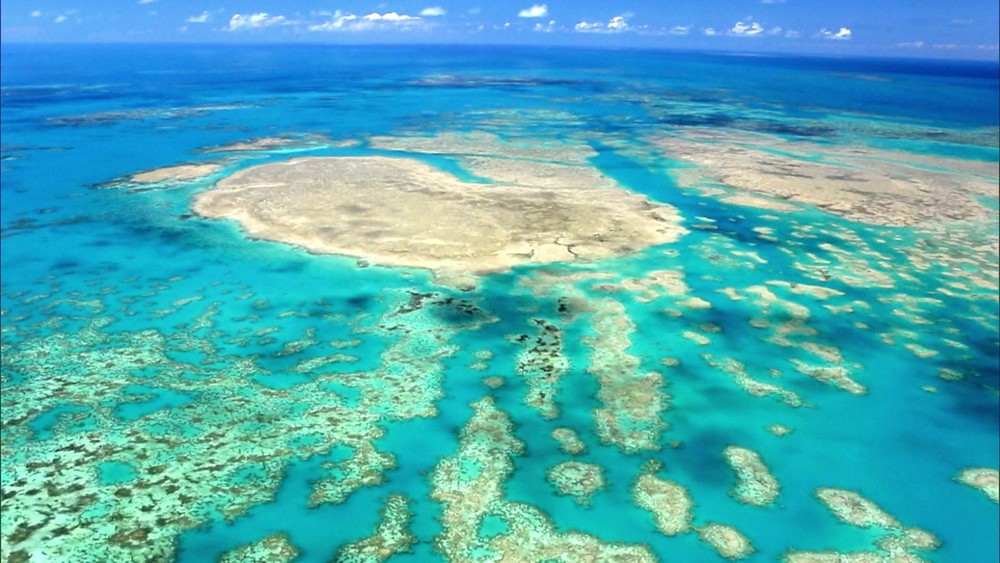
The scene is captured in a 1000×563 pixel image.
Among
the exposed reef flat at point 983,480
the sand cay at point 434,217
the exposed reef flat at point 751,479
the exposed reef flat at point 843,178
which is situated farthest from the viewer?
the exposed reef flat at point 843,178

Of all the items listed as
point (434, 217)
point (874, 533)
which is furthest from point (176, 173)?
point (874, 533)

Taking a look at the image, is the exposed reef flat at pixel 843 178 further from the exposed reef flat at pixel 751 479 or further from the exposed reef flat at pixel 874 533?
the exposed reef flat at pixel 874 533

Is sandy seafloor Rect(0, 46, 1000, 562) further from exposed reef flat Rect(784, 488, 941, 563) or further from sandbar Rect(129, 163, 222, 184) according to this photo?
sandbar Rect(129, 163, 222, 184)

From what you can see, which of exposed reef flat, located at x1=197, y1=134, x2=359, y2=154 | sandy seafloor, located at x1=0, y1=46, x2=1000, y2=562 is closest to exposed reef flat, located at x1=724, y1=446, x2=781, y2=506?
sandy seafloor, located at x1=0, y1=46, x2=1000, y2=562

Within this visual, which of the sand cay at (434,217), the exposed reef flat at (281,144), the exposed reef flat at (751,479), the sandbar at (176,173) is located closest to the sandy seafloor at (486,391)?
the exposed reef flat at (751,479)

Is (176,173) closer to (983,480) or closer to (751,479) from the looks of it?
(751,479)

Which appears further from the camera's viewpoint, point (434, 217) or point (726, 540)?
point (434, 217)

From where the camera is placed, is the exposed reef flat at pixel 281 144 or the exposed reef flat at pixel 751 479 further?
the exposed reef flat at pixel 281 144
